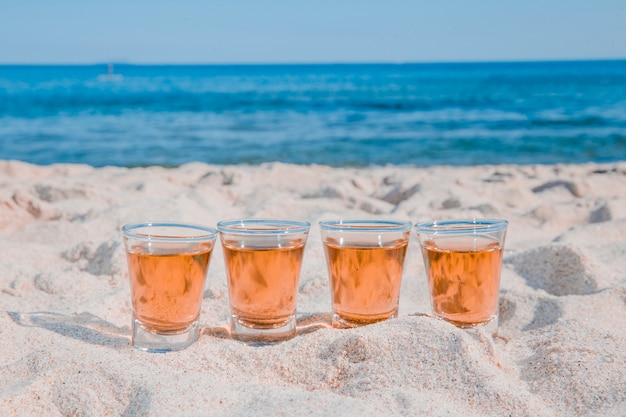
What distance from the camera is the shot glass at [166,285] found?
165cm

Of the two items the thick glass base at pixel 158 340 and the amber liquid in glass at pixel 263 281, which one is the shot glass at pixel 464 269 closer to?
the amber liquid in glass at pixel 263 281

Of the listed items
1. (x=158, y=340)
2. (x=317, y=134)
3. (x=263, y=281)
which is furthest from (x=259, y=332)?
(x=317, y=134)

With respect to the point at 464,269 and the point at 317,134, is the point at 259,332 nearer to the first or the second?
the point at 464,269

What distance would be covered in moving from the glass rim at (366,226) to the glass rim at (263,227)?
2.3 inches

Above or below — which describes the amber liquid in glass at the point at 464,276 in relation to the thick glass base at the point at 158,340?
above

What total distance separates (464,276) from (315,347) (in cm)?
44

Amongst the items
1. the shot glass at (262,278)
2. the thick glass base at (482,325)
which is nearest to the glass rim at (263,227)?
the shot glass at (262,278)

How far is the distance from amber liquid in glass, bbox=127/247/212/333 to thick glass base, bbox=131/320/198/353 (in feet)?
0.03

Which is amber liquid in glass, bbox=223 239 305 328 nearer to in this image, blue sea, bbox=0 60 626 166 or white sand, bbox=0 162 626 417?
white sand, bbox=0 162 626 417

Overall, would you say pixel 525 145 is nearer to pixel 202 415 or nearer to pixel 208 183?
pixel 208 183

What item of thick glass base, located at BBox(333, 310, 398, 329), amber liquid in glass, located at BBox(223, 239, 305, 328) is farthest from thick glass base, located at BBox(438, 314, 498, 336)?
amber liquid in glass, located at BBox(223, 239, 305, 328)

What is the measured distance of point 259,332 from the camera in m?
1.74

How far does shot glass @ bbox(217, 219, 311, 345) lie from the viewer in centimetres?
168

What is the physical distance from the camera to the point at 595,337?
172cm
